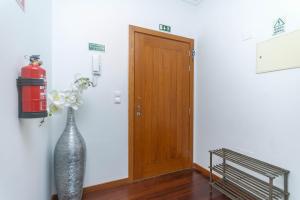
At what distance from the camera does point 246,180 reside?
1.96m

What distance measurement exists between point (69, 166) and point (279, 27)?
2562 mm

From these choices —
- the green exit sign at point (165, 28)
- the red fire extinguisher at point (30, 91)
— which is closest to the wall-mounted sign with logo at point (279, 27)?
the green exit sign at point (165, 28)

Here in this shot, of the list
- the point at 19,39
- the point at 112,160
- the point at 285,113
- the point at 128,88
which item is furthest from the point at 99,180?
the point at 285,113

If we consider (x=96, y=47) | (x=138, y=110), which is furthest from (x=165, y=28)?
(x=138, y=110)

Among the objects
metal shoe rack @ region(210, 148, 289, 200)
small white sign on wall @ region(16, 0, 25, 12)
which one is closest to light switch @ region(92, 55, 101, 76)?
small white sign on wall @ region(16, 0, 25, 12)

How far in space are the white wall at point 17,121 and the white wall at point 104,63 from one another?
1.48 ft

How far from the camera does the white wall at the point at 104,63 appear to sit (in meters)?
1.99

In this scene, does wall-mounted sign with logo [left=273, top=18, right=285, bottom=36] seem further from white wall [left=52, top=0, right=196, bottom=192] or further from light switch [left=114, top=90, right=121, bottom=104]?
light switch [left=114, top=90, right=121, bottom=104]

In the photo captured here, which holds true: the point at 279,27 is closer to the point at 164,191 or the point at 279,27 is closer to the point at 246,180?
the point at 246,180

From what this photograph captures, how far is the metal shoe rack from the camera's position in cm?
163

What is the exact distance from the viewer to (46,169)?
68.9 inches

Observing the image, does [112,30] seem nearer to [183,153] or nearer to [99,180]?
[99,180]

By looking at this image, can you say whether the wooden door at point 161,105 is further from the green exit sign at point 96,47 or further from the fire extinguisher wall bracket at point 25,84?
the fire extinguisher wall bracket at point 25,84

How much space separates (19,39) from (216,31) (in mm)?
2382
